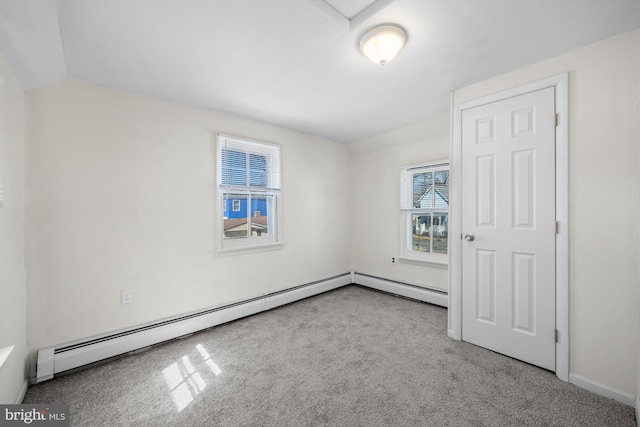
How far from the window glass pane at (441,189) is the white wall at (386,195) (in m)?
0.23

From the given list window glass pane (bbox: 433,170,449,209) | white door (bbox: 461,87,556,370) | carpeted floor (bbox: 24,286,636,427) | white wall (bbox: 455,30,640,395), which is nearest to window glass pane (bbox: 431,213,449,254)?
window glass pane (bbox: 433,170,449,209)

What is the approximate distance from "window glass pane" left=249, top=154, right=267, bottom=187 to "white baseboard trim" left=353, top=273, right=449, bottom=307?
7.30 feet

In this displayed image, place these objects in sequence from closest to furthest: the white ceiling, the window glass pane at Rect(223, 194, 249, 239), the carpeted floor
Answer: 1. the white ceiling
2. the carpeted floor
3. the window glass pane at Rect(223, 194, 249, 239)

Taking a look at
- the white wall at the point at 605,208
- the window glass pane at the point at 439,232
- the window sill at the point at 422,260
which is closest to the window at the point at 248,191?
the window sill at the point at 422,260

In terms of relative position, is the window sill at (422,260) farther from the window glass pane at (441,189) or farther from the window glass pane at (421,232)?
the window glass pane at (441,189)

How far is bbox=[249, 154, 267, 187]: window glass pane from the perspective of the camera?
323 centimetres

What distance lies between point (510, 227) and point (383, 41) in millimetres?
1778

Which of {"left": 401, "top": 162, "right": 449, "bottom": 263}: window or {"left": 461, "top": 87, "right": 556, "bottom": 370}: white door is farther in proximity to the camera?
{"left": 401, "top": 162, "right": 449, "bottom": 263}: window

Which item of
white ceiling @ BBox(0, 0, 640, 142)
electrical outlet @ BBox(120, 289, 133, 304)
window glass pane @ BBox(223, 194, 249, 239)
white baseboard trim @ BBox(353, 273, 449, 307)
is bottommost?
white baseboard trim @ BBox(353, 273, 449, 307)

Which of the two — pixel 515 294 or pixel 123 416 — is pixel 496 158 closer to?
pixel 515 294

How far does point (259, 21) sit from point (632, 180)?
100 inches

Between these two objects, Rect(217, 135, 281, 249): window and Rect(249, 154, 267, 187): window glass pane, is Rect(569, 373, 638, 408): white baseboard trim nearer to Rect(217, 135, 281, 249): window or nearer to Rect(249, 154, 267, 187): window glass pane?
Rect(217, 135, 281, 249): window

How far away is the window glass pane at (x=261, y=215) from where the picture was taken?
3.30 meters

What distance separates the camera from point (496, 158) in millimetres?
2211
